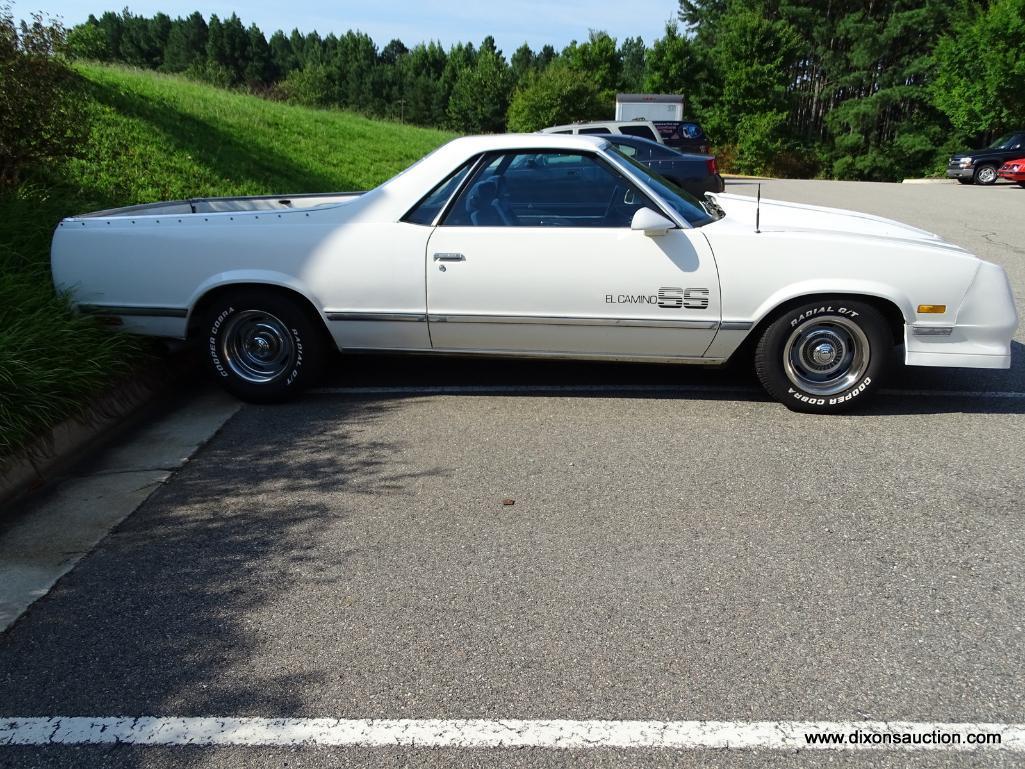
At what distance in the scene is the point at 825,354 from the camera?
4.64m

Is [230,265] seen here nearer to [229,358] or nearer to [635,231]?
[229,358]

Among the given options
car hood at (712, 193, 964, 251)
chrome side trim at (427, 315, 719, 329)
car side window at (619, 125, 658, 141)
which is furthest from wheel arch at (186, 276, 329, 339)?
car side window at (619, 125, 658, 141)

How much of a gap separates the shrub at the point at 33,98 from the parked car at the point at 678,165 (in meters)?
8.39

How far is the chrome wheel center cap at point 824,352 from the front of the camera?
182 inches

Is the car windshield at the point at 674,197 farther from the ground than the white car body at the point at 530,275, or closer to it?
farther from the ground

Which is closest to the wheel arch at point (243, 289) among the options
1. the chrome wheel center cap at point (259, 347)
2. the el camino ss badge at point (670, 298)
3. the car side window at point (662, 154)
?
the chrome wheel center cap at point (259, 347)

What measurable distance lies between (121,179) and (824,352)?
7.92 meters

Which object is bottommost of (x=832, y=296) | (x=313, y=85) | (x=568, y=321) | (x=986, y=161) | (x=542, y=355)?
(x=542, y=355)

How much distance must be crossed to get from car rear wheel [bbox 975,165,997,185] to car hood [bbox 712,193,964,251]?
83.4 ft

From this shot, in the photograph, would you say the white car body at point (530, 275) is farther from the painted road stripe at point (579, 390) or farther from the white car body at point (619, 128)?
the white car body at point (619, 128)

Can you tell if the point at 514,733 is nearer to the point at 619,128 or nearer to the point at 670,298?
the point at 670,298

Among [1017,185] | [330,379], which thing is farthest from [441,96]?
[330,379]

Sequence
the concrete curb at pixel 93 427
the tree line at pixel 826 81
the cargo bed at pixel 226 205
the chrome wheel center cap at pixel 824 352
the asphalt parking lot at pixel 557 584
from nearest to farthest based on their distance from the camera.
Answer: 1. the asphalt parking lot at pixel 557 584
2. the concrete curb at pixel 93 427
3. the chrome wheel center cap at pixel 824 352
4. the cargo bed at pixel 226 205
5. the tree line at pixel 826 81

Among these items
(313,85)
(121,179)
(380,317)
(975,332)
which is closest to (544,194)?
(380,317)
